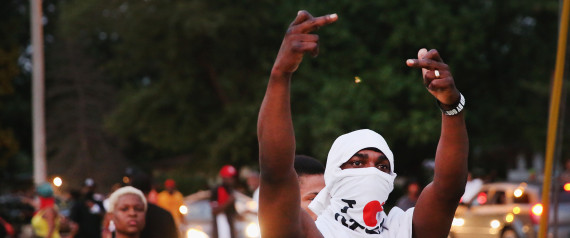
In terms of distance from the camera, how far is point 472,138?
2561 centimetres

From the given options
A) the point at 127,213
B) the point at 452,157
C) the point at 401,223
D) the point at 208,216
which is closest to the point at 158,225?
the point at 127,213

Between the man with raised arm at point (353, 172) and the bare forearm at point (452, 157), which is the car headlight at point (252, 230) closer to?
the man with raised arm at point (353, 172)

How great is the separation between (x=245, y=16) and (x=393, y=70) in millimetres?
4705

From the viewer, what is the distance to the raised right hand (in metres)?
2.42

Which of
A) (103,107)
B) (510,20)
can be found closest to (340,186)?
(510,20)

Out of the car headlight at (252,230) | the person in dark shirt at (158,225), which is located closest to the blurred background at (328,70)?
the car headlight at (252,230)

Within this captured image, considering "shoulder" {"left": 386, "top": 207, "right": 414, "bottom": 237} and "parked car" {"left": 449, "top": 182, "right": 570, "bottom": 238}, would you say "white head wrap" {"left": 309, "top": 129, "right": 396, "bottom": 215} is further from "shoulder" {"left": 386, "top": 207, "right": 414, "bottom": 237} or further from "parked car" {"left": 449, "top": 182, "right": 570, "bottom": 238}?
"parked car" {"left": 449, "top": 182, "right": 570, "bottom": 238}

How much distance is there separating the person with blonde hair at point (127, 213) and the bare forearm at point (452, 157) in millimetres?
3794

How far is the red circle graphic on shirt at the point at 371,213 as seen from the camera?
2910 mm

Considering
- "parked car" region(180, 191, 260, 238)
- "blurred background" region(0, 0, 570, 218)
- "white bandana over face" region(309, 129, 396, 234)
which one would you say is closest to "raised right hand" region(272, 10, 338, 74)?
"white bandana over face" region(309, 129, 396, 234)

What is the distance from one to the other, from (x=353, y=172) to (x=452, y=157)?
335mm

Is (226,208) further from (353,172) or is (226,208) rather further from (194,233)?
(353,172)

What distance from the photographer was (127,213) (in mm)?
6430

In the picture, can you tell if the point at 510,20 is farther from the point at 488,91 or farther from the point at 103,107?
the point at 103,107
